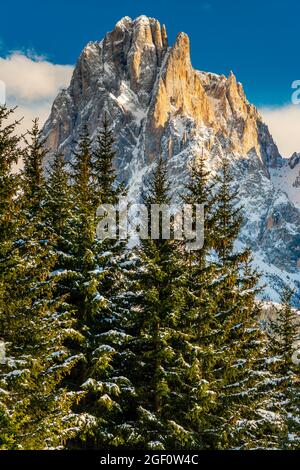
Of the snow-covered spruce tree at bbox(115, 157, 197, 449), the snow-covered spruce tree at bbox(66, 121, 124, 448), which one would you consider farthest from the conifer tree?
the snow-covered spruce tree at bbox(66, 121, 124, 448)

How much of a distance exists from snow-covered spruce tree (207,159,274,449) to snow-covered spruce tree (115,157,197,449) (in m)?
1.62

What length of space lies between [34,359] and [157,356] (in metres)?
5.96

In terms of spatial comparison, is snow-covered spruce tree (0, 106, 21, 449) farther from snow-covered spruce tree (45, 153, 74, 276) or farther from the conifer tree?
the conifer tree

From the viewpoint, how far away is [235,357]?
2220cm

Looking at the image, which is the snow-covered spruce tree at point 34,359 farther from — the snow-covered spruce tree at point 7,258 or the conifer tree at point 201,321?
the conifer tree at point 201,321

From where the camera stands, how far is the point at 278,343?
30.4m

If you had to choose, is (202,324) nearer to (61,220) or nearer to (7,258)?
(61,220)

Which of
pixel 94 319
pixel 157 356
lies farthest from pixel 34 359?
pixel 157 356

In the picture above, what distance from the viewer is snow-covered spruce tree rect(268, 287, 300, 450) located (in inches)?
802

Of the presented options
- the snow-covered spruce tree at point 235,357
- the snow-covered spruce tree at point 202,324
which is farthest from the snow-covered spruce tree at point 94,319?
the snow-covered spruce tree at point 235,357

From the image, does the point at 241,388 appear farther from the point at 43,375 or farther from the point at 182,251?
the point at 43,375

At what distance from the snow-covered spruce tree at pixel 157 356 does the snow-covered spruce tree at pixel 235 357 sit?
162cm

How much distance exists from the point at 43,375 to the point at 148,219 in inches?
328

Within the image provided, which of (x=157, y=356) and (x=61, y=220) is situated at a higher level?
(x=61, y=220)
